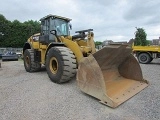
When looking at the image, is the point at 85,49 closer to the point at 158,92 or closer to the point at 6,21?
the point at 158,92

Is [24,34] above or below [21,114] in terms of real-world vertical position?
above

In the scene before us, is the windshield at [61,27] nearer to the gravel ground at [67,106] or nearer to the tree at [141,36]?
the gravel ground at [67,106]

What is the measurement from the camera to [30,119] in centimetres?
304

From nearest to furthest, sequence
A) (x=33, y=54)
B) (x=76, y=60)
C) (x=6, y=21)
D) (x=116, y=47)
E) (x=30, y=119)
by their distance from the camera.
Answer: (x=30, y=119), (x=116, y=47), (x=76, y=60), (x=33, y=54), (x=6, y=21)

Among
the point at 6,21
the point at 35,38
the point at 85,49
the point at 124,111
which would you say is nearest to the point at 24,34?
the point at 6,21

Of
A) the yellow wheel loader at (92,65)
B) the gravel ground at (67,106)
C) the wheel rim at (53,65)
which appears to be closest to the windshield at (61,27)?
the yellow wheel loader at (92,65)

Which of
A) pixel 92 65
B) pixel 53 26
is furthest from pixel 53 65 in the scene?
pixel 92 65

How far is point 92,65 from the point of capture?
369 cm

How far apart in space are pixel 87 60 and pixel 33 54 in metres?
4.17

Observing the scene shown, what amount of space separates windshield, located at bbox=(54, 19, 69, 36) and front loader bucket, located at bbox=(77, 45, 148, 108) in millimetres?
2589

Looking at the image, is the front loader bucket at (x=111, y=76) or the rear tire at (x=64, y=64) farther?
the rear tire at (x=64, y=64)

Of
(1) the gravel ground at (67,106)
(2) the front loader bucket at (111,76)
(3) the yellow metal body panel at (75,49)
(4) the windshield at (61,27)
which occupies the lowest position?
(1) the gravel ground at (67,106)

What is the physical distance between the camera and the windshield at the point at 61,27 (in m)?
6.52

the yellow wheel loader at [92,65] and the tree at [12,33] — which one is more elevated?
the tree at [12,33]
